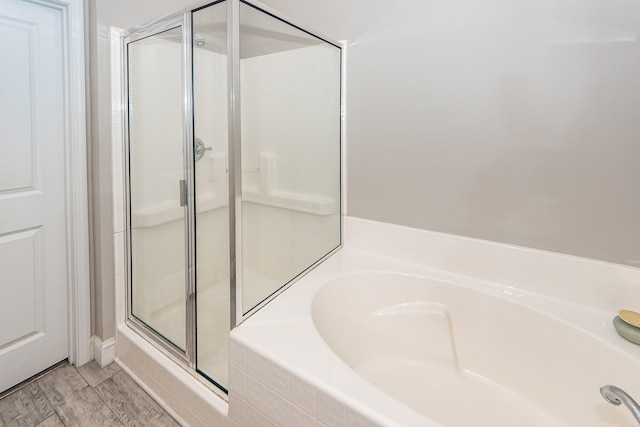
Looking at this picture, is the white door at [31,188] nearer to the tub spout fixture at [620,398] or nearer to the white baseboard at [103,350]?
the white baseboard at [103,350]

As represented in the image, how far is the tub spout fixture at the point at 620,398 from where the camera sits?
900mm

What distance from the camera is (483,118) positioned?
4.81ft

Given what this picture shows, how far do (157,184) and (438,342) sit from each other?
5.22 ft

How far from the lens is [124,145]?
1.72 m

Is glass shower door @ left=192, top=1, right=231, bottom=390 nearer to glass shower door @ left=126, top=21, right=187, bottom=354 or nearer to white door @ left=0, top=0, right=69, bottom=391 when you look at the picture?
glass shower door @ left=126, top=21, right=187, bottom=354

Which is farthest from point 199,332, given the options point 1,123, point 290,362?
point 1,123

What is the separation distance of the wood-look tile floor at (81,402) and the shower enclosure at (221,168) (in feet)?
0.85

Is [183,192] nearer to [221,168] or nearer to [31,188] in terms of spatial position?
[221,168]

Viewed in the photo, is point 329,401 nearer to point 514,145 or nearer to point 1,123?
point 514,145

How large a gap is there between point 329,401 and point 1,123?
1787 millimetres

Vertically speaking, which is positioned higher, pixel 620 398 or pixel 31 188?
pixel 31 188

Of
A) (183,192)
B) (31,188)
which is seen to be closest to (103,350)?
(31,188)

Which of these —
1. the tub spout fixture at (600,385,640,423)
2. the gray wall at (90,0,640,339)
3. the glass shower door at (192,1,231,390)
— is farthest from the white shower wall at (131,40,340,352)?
the tub spout fixture at (600,385,640,423)

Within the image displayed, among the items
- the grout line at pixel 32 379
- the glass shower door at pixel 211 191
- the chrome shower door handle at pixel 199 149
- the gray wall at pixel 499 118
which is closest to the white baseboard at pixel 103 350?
the grout line at pixel 32 379
